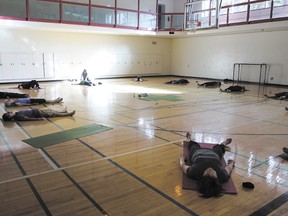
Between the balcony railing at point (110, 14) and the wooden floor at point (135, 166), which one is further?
the balcony railing at point (110, 14)

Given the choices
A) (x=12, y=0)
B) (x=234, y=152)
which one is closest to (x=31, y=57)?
(x=12, y=0)

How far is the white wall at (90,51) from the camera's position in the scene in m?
14.4

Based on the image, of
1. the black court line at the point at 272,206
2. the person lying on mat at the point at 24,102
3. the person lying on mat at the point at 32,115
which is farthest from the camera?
the person lying on mat at the point at 24,102

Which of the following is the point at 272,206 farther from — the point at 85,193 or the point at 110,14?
the point at 110,14

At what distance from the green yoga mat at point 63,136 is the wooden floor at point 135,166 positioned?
0.53 feet

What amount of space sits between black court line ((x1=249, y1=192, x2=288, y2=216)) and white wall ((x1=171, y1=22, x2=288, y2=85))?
11894mm

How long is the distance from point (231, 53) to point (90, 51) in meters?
8.70

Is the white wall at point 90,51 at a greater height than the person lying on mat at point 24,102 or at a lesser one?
greater

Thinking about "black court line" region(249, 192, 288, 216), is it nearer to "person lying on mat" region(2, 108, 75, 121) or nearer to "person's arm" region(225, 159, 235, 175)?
"person's arm" region(225, 159, 235, 175)

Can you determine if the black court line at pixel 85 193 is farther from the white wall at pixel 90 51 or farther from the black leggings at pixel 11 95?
the white wall at pixel 90 51

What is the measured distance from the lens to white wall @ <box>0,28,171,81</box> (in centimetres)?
1441

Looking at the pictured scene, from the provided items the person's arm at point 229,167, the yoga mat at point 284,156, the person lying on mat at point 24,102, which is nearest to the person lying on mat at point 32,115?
the person lying on mat at point 24,102

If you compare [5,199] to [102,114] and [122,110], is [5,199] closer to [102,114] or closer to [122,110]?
[102,114]

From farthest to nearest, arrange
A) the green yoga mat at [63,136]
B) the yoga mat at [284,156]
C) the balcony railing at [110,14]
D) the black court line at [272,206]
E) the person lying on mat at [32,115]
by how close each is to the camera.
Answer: the balcony railing at [110,14]
the person lying on mat at [32,115]
the green yoga mat at [63,136]
the yoga mat at [284,156]
the black court line at [272,206]
